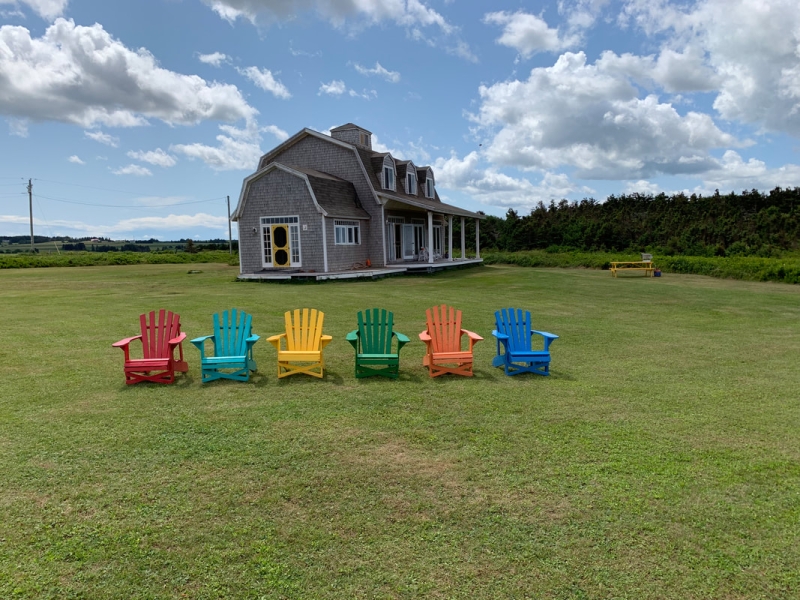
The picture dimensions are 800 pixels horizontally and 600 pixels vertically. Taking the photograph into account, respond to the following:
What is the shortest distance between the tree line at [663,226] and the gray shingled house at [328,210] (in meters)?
14.1

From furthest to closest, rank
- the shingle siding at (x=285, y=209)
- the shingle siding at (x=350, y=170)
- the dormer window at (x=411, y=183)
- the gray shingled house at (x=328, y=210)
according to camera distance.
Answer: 1. the dormer window at (x=411, y=183)
2. the shingle siding at (x=350, y=170)
3. the gray shingled house at (x=328, y=210)
4. the shingle siding at (x=285, y=209)

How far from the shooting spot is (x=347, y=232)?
24.1m

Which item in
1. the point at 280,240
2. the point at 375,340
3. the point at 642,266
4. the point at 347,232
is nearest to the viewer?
the point at 375,340

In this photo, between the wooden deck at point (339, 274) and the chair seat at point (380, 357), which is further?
the wooden deck at point (339, 274)

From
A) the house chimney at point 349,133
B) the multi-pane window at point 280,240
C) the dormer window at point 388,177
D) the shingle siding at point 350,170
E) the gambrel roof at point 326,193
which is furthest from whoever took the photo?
the house chimney at point 349,133

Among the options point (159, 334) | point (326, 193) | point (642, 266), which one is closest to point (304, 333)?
point (159, 334)

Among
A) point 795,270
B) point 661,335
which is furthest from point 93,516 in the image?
point 795,270

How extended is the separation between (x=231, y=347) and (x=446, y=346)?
9.34ft

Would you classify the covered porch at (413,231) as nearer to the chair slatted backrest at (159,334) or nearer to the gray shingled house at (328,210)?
the gray shingled house at (328,210)

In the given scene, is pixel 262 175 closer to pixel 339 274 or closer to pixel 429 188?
pixel 339 274

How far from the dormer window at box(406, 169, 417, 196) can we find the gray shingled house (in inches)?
3.3

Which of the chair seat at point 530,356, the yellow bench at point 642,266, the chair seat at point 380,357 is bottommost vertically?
the chair seat at point 530,356

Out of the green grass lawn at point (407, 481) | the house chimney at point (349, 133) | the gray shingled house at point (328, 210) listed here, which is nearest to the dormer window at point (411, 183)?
the gray shingled house at point (328, 210)

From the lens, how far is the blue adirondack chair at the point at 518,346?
693 cm
